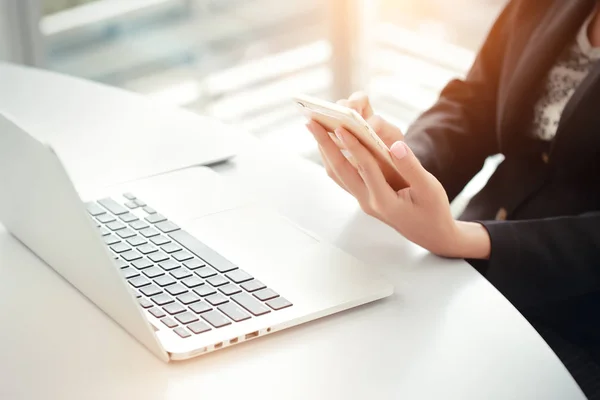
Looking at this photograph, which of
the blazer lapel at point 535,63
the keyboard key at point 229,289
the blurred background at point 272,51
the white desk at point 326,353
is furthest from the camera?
the blurred background at point 272,51

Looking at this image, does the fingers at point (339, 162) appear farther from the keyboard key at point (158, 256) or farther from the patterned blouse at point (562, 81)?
the patterned blouse at point (562, 81)

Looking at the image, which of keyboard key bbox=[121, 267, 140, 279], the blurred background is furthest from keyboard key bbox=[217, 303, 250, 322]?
the blurred background

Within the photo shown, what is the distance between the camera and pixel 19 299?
770mm

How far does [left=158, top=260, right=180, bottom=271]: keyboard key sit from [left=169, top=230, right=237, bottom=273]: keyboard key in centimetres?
3

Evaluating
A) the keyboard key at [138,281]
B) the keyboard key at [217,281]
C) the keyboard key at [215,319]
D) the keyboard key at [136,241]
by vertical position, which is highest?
the keyboard key at [215,319]

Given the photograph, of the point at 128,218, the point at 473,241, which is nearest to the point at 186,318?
the point at 128,218

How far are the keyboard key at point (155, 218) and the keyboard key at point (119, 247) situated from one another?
0.05 meters

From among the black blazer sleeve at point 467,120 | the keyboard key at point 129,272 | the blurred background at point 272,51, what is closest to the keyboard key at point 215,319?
the keyboard key at point 129,272

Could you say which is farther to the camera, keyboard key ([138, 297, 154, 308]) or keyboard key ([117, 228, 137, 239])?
keyboard key ([117, 228, 137, 239])

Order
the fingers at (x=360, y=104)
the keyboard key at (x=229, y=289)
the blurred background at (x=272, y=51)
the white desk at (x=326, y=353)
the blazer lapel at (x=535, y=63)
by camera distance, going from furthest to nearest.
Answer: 1. the blurred background at (x=272, y=51)
2. the blazer lapel at (x=535, y=63)
3. the fingers at (x=360, y=104)
4. the keyboard key at (x=229, y=289)
5. the white desk at (x=326, y=353)

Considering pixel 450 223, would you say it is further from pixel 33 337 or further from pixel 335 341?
pixel 33 337

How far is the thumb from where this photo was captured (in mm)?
831

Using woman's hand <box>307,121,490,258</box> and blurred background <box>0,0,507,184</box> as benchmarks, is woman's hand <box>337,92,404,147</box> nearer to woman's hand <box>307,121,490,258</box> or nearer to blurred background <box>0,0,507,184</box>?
woman's hand <box>307,121,490,258</box>

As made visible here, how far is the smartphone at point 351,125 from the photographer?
0.79m
